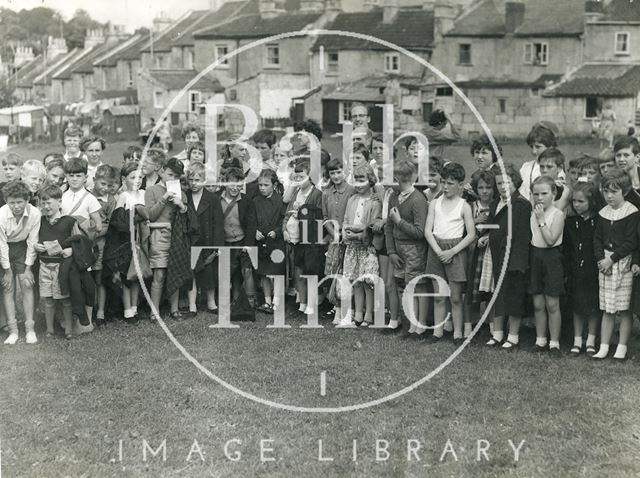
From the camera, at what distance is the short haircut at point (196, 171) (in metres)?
9.54

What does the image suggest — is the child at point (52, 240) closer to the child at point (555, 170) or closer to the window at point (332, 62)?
the child at point (555, 170)

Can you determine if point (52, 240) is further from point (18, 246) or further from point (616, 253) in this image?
point (616, 253)

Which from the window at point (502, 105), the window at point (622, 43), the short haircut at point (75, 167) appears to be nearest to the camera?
the short haircut at point (75, 167)

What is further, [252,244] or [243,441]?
[252,244]

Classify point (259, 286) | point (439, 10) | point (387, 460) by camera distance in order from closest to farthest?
point (387, 460) < point (259, 286) < point (439, 10)

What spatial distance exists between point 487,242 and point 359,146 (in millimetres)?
2143

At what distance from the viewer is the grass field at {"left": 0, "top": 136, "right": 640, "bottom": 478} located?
566 centimetres

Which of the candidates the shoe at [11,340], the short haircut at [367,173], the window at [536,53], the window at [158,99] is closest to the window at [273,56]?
the window at [158,99]

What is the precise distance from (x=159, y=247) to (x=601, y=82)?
3732cm

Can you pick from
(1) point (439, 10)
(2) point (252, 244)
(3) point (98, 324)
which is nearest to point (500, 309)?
(2) point (252, 244)

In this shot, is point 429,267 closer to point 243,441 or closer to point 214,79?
point 243,441

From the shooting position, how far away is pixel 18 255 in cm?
859

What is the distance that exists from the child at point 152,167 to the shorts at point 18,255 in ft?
5.06

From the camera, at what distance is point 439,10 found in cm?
4691
